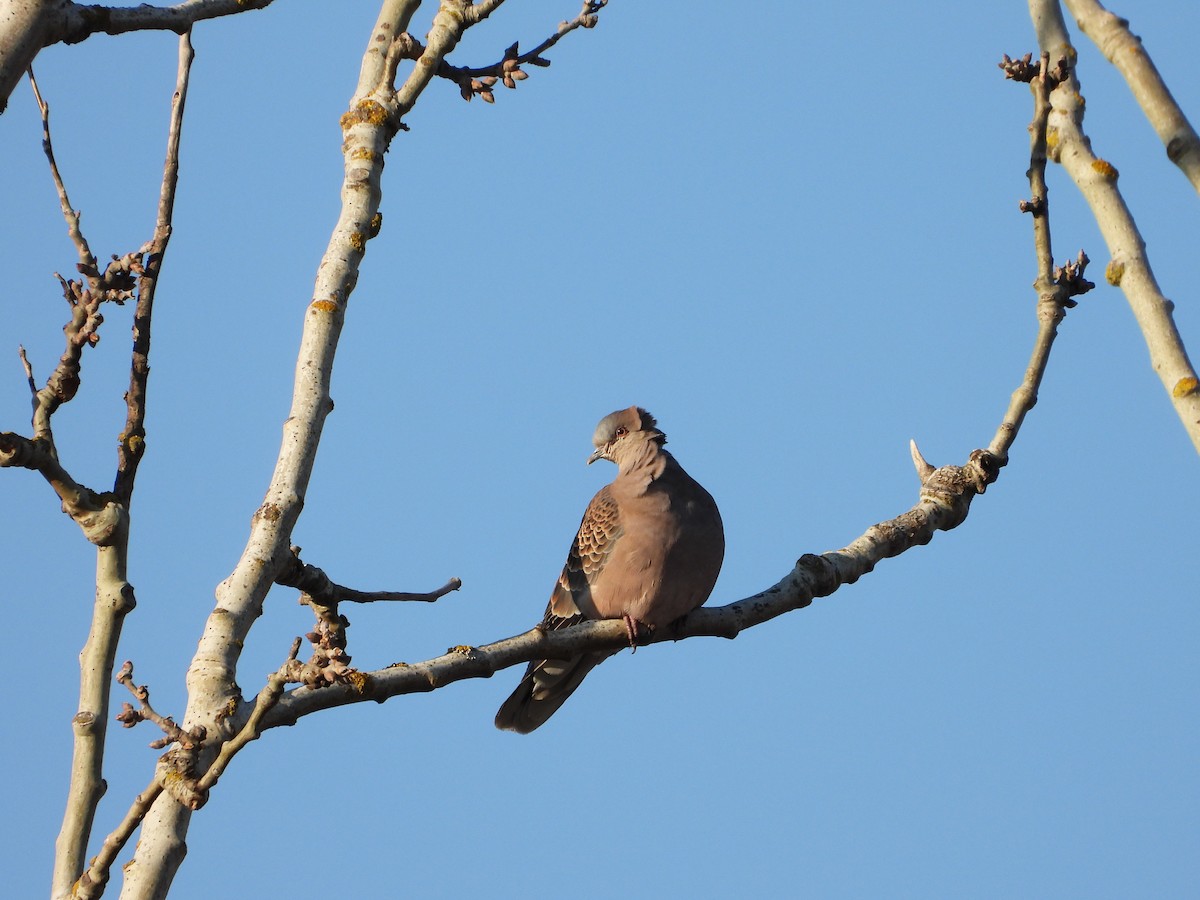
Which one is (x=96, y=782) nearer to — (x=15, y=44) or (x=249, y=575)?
(x=249, y=575)

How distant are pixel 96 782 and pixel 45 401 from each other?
1097 millimetres

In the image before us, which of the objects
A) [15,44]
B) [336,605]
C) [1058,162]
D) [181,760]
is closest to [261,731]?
[181,760]

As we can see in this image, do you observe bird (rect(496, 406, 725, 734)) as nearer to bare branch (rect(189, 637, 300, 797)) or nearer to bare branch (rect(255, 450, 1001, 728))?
bare branch (rect(255, 450, 1001, 728))

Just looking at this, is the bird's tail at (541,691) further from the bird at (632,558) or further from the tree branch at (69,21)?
the tree branch at (69,21)

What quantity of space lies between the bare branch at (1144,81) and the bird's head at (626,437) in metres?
4.09

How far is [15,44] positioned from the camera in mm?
3449

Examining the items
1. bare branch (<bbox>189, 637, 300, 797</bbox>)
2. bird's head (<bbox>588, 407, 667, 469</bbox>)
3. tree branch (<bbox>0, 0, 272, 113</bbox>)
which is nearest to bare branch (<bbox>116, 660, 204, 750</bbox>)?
bare branch (<bbox>189, 637, 300, 797</bbox>)

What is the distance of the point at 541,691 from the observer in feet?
24.3

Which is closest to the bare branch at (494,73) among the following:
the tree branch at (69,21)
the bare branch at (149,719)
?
the tree branch at (69,21)

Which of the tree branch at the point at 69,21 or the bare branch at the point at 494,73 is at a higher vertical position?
the bare branch at the point at 494,73

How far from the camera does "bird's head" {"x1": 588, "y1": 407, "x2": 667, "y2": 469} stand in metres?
7.75

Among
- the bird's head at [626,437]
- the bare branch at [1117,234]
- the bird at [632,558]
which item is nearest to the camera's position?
the bare branch at [1117,234]

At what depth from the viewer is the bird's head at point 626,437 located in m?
7.75

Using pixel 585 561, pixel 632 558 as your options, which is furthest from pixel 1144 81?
pixel 585 561
